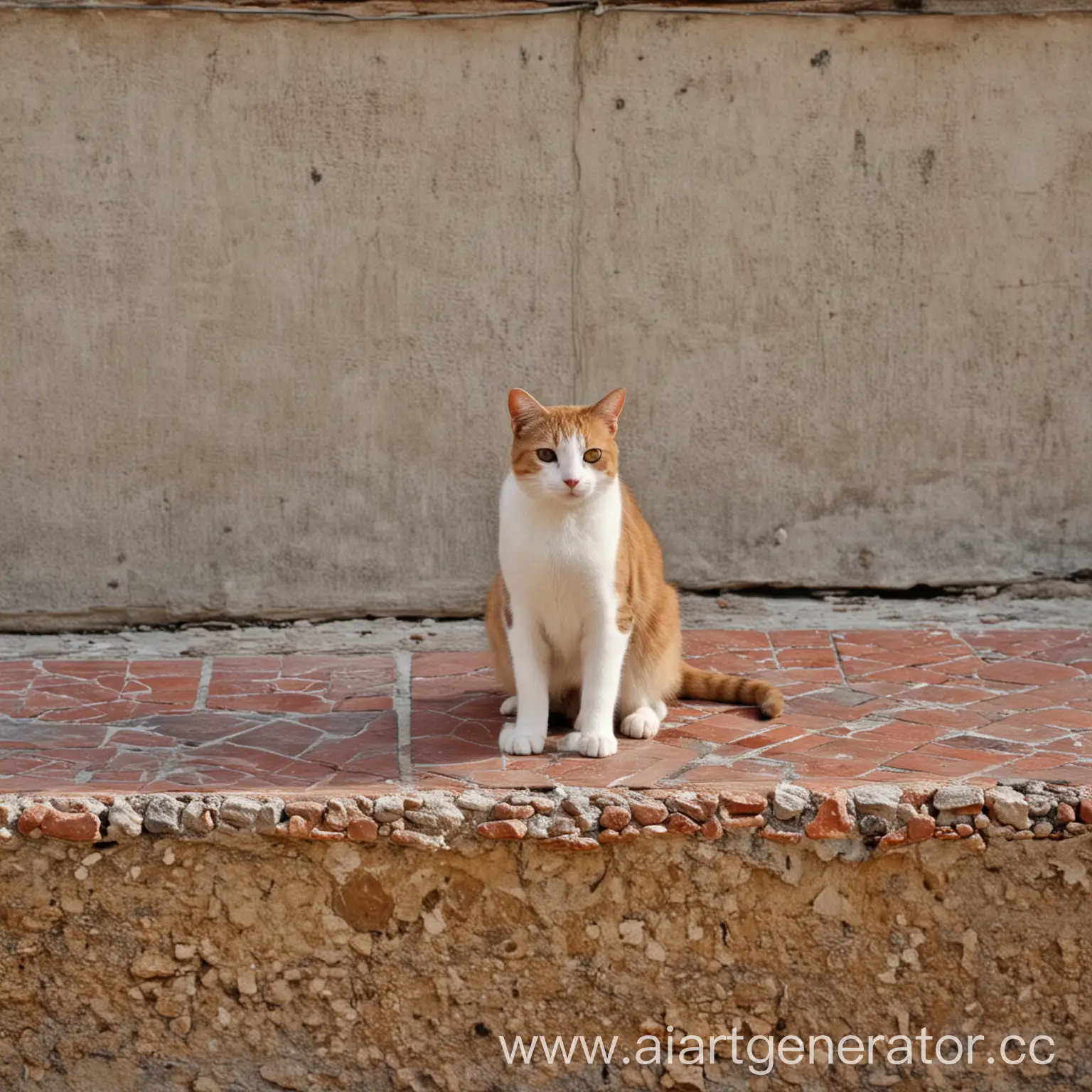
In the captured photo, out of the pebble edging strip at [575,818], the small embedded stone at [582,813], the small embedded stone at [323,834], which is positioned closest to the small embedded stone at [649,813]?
the pebble edging strip at [575,818]

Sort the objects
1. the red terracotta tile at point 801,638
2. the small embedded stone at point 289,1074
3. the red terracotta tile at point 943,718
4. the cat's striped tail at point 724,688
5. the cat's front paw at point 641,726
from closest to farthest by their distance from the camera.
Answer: the small embedded stone at point 289,1074
the cat's front paw at point 641,726
the red terracotta tile at point 943,718
the cat's striped tail at point 724,688
the red terracotta tile at point 801,638

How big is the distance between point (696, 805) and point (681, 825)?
75mm

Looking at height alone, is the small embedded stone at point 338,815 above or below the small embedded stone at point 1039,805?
below

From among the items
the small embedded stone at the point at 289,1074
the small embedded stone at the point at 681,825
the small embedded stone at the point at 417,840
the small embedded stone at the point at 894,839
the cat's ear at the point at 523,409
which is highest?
the cat's ear at the point at 523,409

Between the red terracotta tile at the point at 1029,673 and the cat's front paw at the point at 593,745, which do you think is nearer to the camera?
the cat's front paw at the point at 593,745

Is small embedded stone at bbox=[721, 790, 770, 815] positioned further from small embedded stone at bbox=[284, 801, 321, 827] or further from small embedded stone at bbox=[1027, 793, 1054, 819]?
small embedded stone at bbox=[284, 801, 321, 827]

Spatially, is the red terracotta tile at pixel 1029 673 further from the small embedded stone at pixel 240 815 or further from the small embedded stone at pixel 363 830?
the small embedded stone at pixel 240 815

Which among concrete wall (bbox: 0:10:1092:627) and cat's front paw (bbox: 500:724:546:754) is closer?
cat's front paw (bbox: 500:724:546:754)

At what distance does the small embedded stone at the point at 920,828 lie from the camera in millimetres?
4336

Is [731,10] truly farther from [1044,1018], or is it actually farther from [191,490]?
[1044,1018]

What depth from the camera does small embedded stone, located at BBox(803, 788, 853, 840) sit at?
4336 mm

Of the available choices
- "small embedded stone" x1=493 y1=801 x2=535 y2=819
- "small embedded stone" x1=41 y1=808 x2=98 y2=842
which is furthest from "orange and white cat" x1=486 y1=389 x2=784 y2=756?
"small embedded stone" x1=41 y1=808 x2=98 y2=842

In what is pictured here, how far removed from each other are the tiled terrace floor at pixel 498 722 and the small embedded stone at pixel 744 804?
0.14 m

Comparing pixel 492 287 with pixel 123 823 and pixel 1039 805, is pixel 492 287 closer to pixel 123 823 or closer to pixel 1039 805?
pixel 123 823
